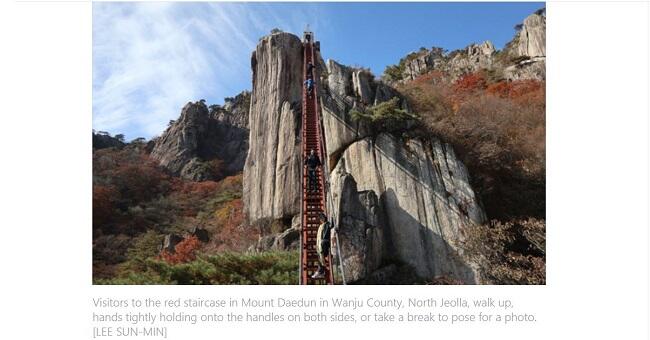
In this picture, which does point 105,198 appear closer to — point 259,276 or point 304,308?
point 259,276

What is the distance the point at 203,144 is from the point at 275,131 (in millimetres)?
18027

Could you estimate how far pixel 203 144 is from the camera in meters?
34.6

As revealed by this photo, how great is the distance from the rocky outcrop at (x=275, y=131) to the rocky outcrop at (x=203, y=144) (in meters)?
13.5

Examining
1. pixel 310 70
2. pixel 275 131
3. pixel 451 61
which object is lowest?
pixel 275 131

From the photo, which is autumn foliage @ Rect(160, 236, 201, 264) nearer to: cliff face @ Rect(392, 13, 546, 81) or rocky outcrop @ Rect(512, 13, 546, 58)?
cliff face @ Rect(392, 13, 546, 81)

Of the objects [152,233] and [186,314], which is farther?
[152,233]

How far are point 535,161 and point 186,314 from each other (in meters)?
11.9

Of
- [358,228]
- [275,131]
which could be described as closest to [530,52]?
[275,131]

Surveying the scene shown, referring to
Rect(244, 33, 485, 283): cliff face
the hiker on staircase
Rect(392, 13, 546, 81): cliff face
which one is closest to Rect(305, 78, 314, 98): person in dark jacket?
Rect(244, 33, 485, 283): cliff face

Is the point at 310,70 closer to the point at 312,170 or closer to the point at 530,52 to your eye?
the point at 312,170

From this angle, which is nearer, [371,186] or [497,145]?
[371,186]

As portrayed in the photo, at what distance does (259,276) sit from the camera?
10789 millimetres

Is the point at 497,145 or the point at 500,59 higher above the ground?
the point at 500,59

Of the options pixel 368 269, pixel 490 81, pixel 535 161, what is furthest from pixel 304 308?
pixel 490 81
